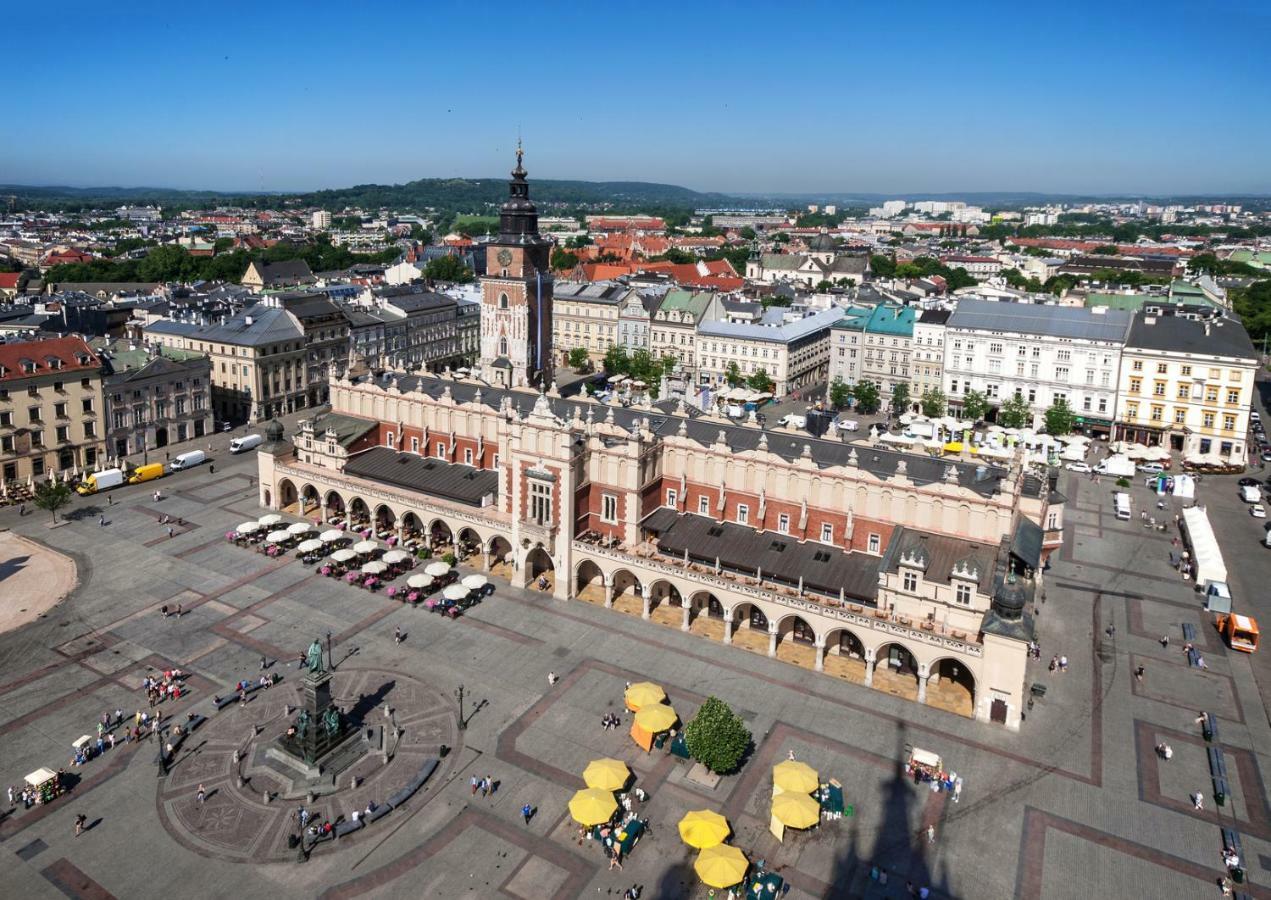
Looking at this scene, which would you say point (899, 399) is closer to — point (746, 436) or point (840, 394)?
point (840, 394)

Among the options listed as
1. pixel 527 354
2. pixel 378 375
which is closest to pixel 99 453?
pixel 378 375

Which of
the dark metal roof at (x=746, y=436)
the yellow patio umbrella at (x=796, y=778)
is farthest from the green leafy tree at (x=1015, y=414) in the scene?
the yellow patio umbrella at (x=796, y=778)

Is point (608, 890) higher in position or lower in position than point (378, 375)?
lower

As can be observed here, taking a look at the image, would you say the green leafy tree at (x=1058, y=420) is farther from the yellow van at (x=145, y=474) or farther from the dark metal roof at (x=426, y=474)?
the yellow van at (x=145, y=474)

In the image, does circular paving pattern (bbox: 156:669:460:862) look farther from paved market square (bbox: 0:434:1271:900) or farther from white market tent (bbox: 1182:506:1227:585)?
white market tent (bbox: 1182:506:1227:585)

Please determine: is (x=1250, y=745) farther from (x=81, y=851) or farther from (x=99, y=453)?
(x=99, y=453)

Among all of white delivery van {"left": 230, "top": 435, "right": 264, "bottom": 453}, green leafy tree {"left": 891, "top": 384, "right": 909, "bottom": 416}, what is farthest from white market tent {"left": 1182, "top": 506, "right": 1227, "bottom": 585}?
white delivery van {"left": 230, "top": 435, "right": 264, "bottom": 453}
